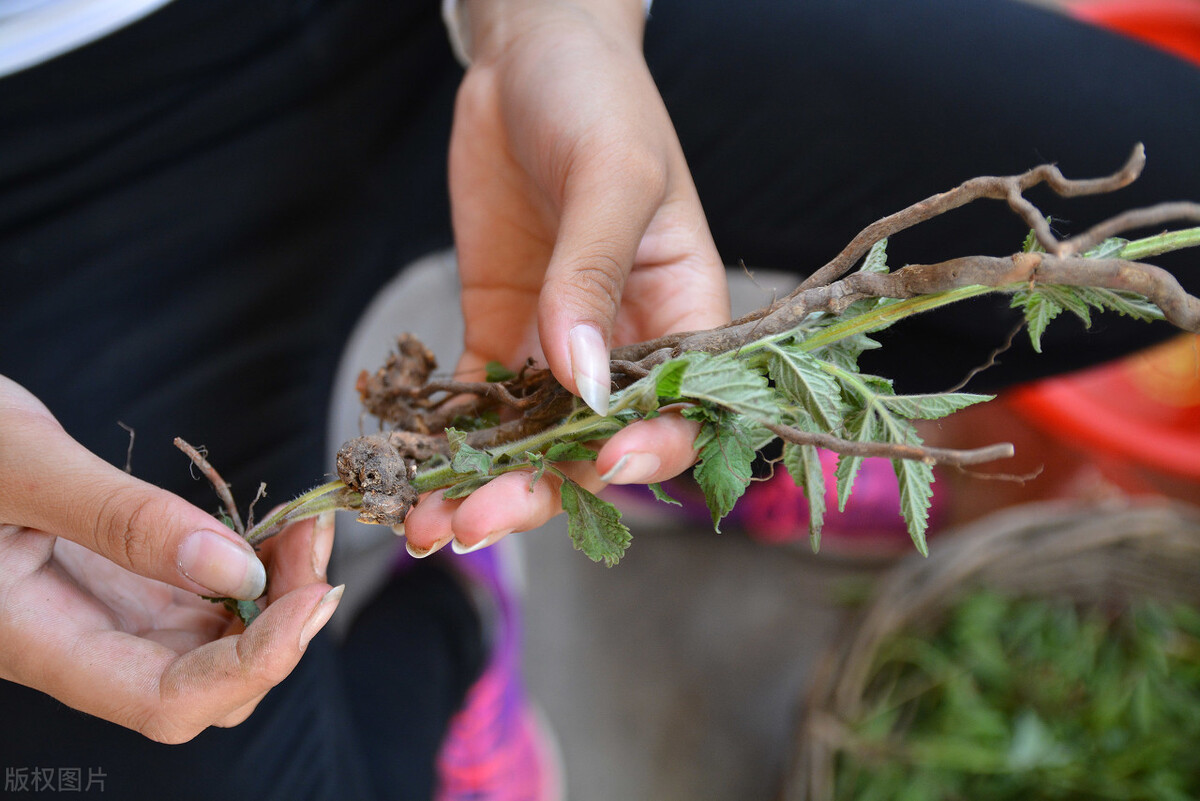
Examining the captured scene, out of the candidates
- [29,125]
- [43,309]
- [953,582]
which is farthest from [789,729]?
[29,125]

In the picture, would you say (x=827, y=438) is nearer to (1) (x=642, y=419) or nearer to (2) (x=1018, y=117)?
(1) (x=642, y=419)

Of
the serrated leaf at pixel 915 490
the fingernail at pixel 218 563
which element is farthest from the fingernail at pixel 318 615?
the serrated leaf at pixel 915 490

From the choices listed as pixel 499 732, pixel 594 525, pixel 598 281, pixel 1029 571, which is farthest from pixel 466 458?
pixel 1029 571

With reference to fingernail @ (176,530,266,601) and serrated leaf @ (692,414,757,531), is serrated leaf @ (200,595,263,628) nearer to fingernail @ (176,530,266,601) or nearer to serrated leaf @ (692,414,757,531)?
fingernail @ (176,530,266,601)

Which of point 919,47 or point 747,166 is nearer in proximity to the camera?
point 919,47

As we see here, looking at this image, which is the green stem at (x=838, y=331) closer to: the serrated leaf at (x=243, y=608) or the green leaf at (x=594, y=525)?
the green leaf at (x=594, y=525)

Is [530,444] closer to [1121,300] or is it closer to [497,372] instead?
[497,372]

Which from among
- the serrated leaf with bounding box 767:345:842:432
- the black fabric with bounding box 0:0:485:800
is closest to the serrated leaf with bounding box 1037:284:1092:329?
the serrated leaf with bounding box 767:345:842:432
